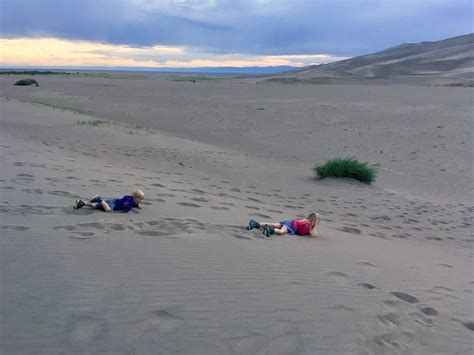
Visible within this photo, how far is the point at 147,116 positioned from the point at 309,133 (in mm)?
8623

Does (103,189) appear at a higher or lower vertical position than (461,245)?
higher

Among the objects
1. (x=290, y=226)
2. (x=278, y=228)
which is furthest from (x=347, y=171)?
(x=278, y=228)

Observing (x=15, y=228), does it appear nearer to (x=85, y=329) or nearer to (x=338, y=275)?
(x=85, y=329)

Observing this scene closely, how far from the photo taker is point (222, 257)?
16.5ft

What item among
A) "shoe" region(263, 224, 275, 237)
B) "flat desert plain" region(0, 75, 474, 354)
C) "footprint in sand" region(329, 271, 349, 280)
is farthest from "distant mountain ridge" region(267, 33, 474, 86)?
"footprint in sand" region(329, 271, 349, 280)

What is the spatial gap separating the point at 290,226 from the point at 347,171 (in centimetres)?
577

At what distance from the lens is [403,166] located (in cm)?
1452

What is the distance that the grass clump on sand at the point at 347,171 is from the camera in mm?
11906

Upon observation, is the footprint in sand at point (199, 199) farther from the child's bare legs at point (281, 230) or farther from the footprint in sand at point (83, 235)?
the footprint in sand at point (83, 235)

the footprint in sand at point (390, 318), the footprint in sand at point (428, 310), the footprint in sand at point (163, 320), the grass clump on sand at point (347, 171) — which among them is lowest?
the grass clump on sand at point (347, 171)

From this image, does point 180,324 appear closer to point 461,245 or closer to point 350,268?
point 350,268

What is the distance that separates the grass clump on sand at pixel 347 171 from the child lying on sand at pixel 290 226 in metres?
5.26

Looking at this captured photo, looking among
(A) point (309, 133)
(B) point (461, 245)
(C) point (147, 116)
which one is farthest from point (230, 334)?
(C) point (147, 116)

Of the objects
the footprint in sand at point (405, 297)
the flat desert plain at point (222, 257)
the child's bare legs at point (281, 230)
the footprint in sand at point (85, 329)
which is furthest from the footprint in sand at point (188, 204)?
the footprint in sand at point (85, 329)
